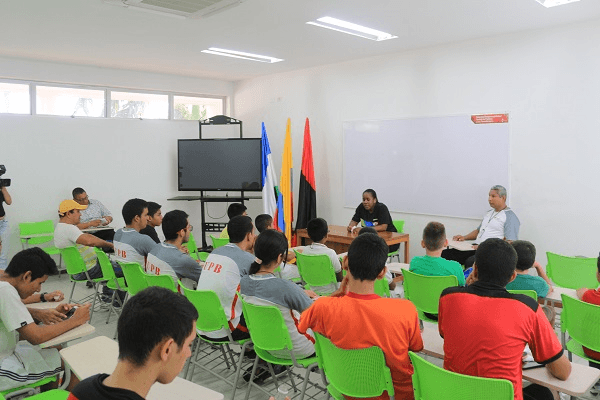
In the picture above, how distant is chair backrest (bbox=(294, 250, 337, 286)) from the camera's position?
14.4 ft

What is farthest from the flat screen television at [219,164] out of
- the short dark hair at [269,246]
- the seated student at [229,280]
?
the short dark hair at [269,246]

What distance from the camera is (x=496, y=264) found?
2.20 metres

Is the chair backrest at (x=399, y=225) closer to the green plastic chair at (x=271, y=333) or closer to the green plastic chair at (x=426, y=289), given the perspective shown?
the green plastic chair at (x=426, y=289)

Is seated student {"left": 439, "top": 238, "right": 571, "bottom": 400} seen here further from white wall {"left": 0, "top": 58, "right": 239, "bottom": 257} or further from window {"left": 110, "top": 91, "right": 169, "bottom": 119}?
window {"left": 110, "top": 91, "right": 169, "bottom": 119}

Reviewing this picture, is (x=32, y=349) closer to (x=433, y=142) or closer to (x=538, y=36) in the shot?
(x=433, y=142)

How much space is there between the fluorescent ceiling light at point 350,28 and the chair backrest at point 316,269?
2.65m

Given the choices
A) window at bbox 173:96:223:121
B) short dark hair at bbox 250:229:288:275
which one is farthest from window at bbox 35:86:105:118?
short dark hair at bbox 250:229:288:275

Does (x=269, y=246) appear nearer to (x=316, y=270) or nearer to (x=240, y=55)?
(x=316, y=270)

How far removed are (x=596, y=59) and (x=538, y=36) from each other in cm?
72

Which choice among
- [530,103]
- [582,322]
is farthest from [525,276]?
[530,103]

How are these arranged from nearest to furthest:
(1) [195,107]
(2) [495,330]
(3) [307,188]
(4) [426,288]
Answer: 1. (2) [495,330]
2. (4) [426,288]
3. (3) [307,188]
4. (1) [195,107]

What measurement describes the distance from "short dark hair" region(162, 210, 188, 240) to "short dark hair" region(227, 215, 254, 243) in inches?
23.4

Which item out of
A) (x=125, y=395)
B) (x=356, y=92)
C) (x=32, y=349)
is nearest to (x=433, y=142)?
(x=356, y=92)

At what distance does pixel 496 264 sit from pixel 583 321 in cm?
116
